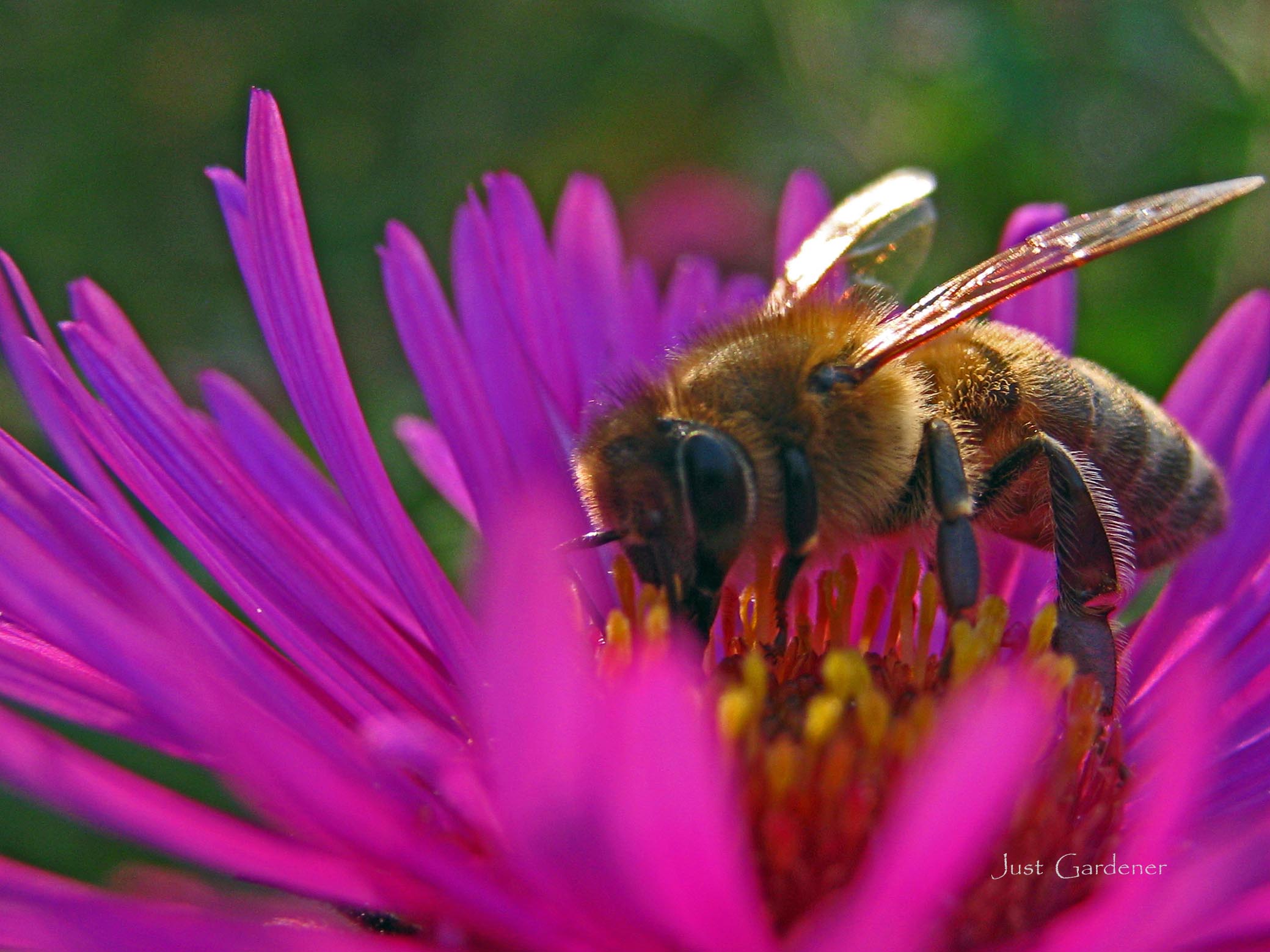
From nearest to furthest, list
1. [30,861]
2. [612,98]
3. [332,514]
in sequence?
1. [332,514]
2. [30,861]
3. [612,98]

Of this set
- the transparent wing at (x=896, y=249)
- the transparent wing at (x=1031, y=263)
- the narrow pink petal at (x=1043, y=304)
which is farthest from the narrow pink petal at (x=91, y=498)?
the narrow pink petal at (x=1043, y=304)

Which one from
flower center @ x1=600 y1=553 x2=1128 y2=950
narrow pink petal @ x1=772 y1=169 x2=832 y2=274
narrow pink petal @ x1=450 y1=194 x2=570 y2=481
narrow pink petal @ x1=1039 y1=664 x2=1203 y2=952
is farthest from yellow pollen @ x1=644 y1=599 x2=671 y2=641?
narrow pink petal @ x1=772 y1=169 x2=832 y2=274

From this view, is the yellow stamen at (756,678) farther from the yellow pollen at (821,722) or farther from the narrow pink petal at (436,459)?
the narrow pink petal at (436,459)

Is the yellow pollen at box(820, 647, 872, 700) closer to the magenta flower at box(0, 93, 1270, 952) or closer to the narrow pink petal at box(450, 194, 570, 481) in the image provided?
the magenta flower at box(0, 93, 1270, 952)

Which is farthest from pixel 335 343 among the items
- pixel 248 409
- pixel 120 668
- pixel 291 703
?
pixel 120 668

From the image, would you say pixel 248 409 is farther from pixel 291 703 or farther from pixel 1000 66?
pixel 1000 66
